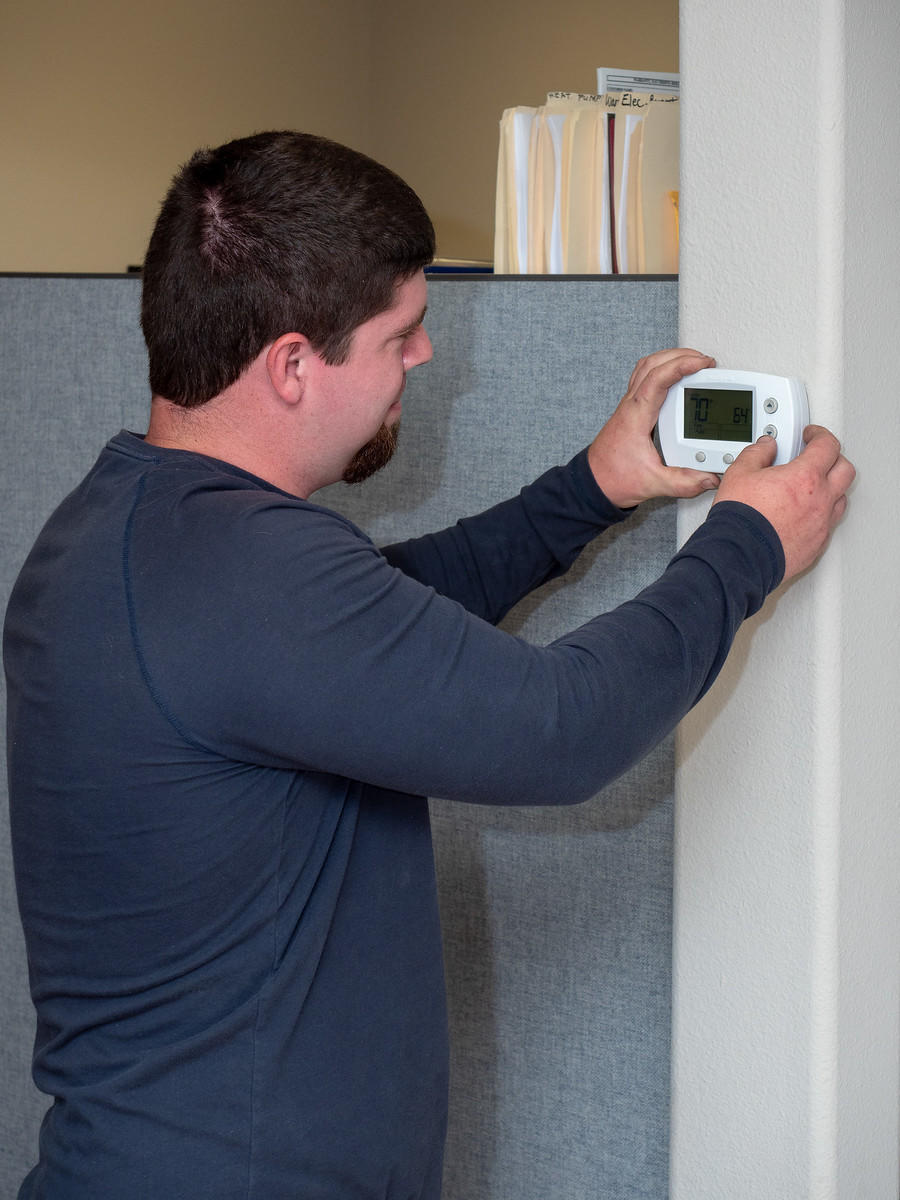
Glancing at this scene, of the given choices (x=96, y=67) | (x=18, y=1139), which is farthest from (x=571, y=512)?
(x=96, y=67)

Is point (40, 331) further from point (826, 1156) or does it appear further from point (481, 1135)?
point (826, 1156)

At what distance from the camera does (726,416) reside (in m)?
0.94

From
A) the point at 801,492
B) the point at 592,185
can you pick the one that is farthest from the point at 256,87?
the point at 801,492

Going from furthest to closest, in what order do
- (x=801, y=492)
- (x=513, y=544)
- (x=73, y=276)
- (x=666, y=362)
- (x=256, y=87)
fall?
1. (x=256, y=87)
2. (x=73, y=276)
3. (x=513, y=544)
4. (x=666, y=362)
5. (x=801, y=492)

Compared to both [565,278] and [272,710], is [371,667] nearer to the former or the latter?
[272,710]

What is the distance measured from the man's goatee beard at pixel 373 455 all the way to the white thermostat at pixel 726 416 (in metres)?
0.22

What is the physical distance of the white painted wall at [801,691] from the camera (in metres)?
0.89

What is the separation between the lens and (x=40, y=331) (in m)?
1.43

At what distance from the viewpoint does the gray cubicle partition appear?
111 cm

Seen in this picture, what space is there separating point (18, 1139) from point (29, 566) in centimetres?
97

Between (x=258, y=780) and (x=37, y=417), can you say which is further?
(x=37, y=417)

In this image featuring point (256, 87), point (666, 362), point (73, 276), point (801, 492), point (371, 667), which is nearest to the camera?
point (371, 667)

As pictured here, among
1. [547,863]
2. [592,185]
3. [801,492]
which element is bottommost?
[547,863]

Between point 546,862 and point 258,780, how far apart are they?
0.46 meters
